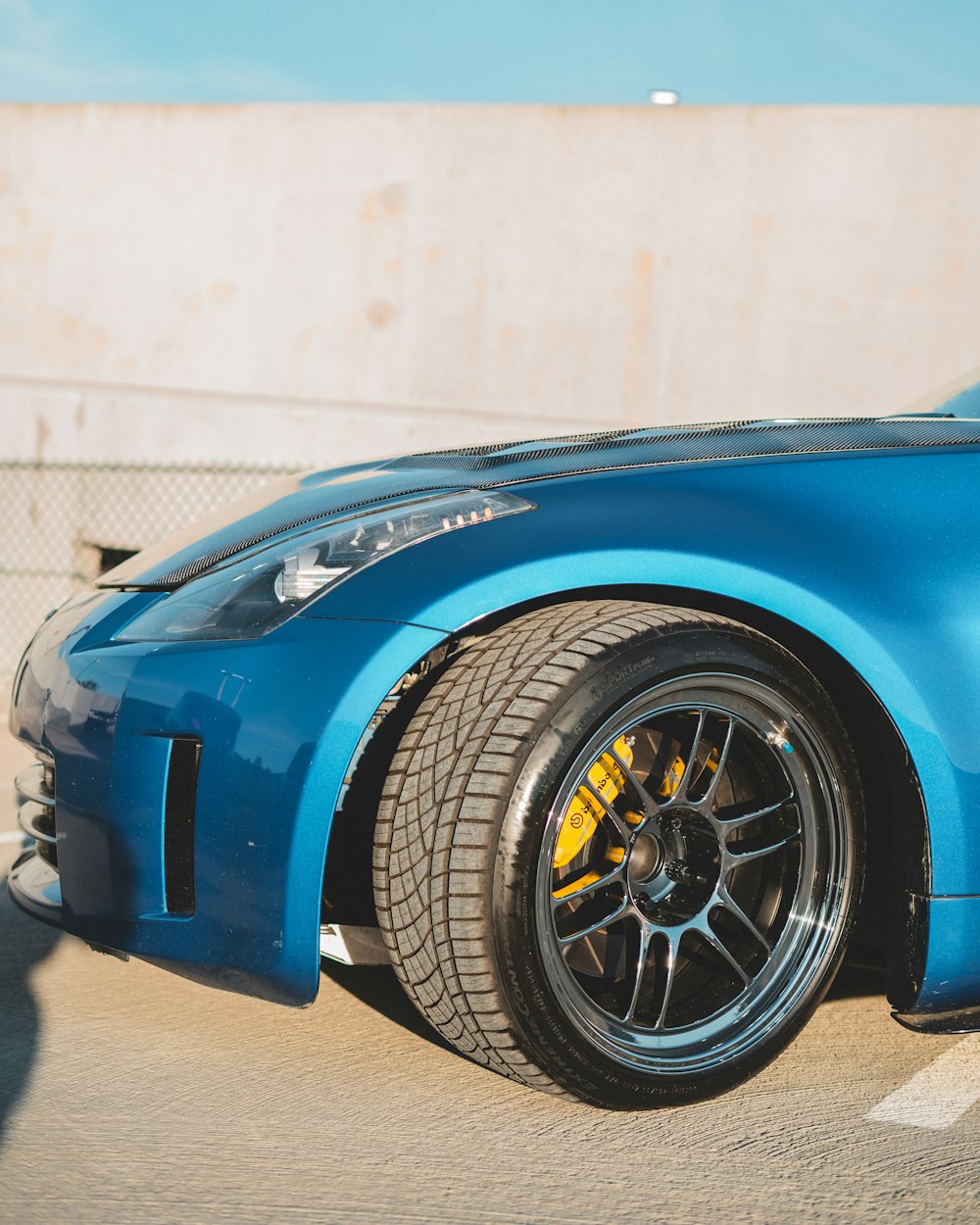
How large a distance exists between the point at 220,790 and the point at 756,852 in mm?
868

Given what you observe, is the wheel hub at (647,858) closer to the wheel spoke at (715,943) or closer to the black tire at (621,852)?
the black tire at (621,852)

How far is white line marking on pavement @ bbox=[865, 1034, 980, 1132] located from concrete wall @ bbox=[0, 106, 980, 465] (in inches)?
251

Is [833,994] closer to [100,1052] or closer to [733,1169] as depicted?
[733,1169]

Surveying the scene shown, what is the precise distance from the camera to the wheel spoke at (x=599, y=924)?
1742mm

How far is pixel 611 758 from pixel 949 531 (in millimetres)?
667

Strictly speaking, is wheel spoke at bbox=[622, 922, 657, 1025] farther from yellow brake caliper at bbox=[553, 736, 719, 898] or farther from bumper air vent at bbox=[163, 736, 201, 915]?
bumper air vent at bbox=[163, 736, 201, 915]

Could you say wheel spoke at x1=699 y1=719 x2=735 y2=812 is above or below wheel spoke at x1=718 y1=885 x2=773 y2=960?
above

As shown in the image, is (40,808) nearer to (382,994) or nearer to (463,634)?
(382,994)

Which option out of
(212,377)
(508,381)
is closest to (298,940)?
(508,381)

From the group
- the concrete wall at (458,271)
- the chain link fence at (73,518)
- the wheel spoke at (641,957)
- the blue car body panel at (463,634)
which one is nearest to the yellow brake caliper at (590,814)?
the wheel spoke at (641,957)

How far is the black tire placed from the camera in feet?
5.33

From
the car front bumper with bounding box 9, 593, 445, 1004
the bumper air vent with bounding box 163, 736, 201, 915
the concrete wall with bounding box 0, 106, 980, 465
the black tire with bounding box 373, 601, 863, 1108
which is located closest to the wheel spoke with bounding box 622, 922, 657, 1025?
the black tire with bounding box 373, 601, 863, 1108

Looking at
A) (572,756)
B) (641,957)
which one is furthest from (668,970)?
(572,756)

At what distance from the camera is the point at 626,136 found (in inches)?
320
